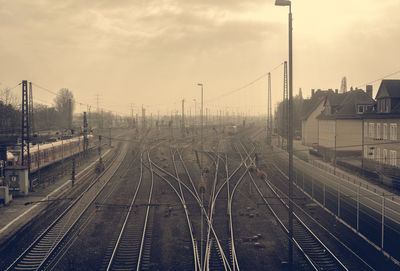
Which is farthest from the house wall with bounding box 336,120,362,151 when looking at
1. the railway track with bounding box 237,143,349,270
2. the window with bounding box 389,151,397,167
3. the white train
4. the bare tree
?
the bare tree

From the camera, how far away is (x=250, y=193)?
26906 mm

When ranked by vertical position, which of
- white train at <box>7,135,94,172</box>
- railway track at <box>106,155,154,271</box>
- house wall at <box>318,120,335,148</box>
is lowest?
railway track at <box>106,155,154,271</box>

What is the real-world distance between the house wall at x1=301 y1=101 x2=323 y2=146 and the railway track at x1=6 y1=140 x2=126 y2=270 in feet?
141

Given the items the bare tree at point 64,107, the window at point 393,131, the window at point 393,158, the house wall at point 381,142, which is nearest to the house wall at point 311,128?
the house wall at point 381,142

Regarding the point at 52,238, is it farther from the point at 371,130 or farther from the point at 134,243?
the point at 371,130

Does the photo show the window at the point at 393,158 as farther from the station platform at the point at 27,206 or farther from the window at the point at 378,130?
the station platform at the point at 27,206

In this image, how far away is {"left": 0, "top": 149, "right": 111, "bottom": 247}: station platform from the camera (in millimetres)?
19233

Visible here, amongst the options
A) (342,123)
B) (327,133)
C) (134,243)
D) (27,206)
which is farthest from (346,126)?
(27,206)

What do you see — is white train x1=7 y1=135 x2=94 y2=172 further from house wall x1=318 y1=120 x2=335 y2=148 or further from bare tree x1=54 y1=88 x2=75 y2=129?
bare tree x1=54 y1=88 x2=75 y2=129

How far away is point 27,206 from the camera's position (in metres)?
24.1

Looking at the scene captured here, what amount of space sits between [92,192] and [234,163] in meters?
20.2

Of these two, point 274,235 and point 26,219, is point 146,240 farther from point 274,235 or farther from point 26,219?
point 26,219

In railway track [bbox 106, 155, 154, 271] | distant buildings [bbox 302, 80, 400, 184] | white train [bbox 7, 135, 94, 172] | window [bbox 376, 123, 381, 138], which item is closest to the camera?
railway track [bbox 106, 155, 154, 271]

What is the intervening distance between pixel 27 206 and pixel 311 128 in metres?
50.4
